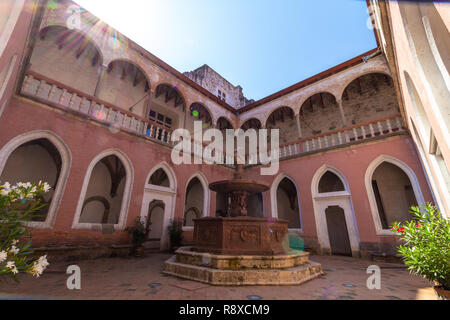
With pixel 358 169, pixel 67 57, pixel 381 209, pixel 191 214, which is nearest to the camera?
pixel 358 169

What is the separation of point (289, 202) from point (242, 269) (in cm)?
949

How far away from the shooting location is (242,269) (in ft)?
13.3

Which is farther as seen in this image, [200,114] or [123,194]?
[200,114]

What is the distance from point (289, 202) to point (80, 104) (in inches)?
467

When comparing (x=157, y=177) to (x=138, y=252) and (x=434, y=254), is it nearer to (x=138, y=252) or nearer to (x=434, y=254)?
(x=138, y=252)

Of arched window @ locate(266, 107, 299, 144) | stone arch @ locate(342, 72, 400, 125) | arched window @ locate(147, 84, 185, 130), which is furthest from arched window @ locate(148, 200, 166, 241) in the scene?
stone arch @ locate(342, 72, 400, 125)

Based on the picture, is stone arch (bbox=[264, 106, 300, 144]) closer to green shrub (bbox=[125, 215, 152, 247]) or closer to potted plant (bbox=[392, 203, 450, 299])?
green shrub (bbox=[125, 215, 152, 247])

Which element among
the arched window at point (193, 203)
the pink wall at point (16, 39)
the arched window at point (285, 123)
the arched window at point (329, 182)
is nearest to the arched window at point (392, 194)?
the arched window at point (329, 182)

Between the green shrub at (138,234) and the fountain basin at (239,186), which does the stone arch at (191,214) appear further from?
the fountain basin at (239,186)

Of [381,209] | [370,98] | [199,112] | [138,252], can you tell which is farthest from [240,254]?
[370,98]

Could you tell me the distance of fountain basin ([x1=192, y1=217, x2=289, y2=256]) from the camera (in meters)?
4.55

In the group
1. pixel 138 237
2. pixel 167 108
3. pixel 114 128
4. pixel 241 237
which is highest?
pixel 167 108

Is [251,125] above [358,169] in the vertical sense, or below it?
above

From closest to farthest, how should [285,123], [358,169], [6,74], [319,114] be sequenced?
[6,74] → [358,169] → [319,114] → [285,123]
